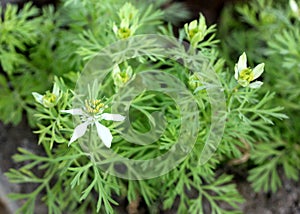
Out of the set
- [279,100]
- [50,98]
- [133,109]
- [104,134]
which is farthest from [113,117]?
[279,100]

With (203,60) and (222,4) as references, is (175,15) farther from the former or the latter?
(203,60)

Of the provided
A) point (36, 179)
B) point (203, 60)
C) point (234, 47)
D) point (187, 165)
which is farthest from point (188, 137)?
point (234, 47)

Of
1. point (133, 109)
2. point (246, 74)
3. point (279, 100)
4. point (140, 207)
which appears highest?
point (246, 74)

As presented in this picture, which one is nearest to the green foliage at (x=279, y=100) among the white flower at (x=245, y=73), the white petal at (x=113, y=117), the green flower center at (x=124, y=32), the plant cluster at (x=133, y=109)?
the plant cluster at (x=133, y=109)

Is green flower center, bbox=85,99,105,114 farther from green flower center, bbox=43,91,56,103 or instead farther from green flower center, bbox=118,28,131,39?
green flower center, bbox=118,28,131,39

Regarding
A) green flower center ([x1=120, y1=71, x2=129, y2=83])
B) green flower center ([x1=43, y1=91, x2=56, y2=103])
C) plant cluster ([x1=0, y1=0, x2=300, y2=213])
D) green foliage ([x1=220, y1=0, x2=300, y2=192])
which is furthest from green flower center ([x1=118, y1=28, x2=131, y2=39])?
green foliage ([x1=220, y1=0, x2=300, y2=192])

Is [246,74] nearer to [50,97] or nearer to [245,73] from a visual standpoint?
[245,73]
